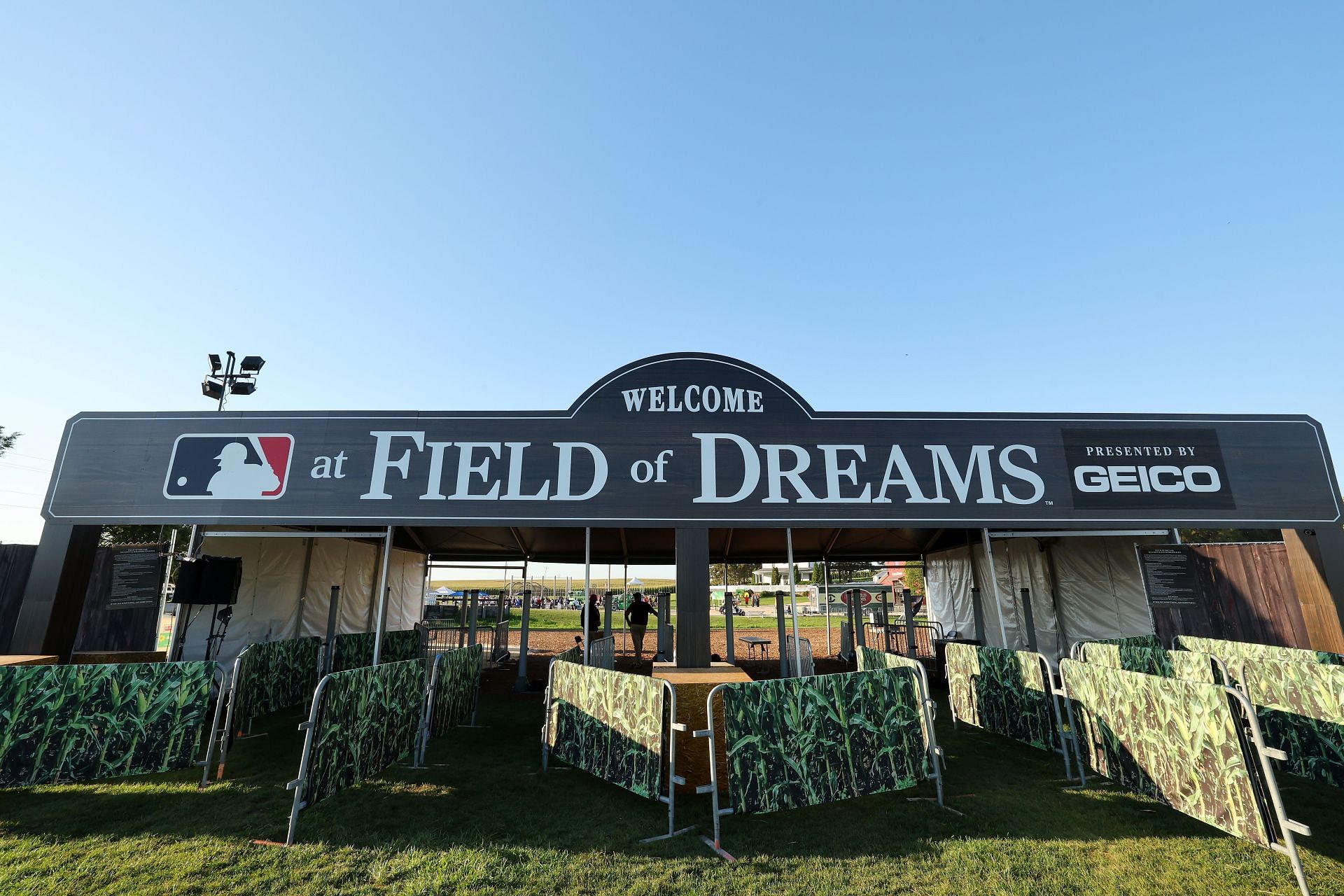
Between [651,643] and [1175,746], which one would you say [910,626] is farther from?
[651,643]

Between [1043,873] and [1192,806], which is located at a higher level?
[1192,806]

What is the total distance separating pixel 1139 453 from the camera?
8602 millimetres

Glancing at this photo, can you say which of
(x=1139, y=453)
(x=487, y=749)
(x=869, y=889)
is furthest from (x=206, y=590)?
(x=1139, y=453)

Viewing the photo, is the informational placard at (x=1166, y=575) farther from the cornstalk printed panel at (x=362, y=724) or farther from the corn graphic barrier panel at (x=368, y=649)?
the corn graphic barrier panel at (x=368, y=649)

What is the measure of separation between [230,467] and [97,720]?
11.8 feet

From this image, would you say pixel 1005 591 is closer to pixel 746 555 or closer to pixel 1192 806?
pixel 746 555

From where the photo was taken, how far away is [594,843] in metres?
4.68

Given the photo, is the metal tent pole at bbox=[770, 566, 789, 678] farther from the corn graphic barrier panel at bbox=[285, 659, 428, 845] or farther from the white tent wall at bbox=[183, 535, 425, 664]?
the white tent wall at bbox=[183, 535, 425, 664]

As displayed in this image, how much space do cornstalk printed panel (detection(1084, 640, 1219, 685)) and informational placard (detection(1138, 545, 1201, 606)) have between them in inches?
190

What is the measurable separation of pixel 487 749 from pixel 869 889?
5.13 meters

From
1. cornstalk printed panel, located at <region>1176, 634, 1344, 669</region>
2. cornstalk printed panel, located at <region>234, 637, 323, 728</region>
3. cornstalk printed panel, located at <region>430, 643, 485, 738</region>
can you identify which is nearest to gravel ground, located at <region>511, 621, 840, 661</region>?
cornstalk printed panel, located at <region>234, 637, 323, 728</region>

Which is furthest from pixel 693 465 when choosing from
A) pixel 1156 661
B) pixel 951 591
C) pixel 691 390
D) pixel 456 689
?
pixel 951 591

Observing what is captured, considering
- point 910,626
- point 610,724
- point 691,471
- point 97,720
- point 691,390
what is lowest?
point 610,724

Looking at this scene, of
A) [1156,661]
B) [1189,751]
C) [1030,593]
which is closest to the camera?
[1189,751]
